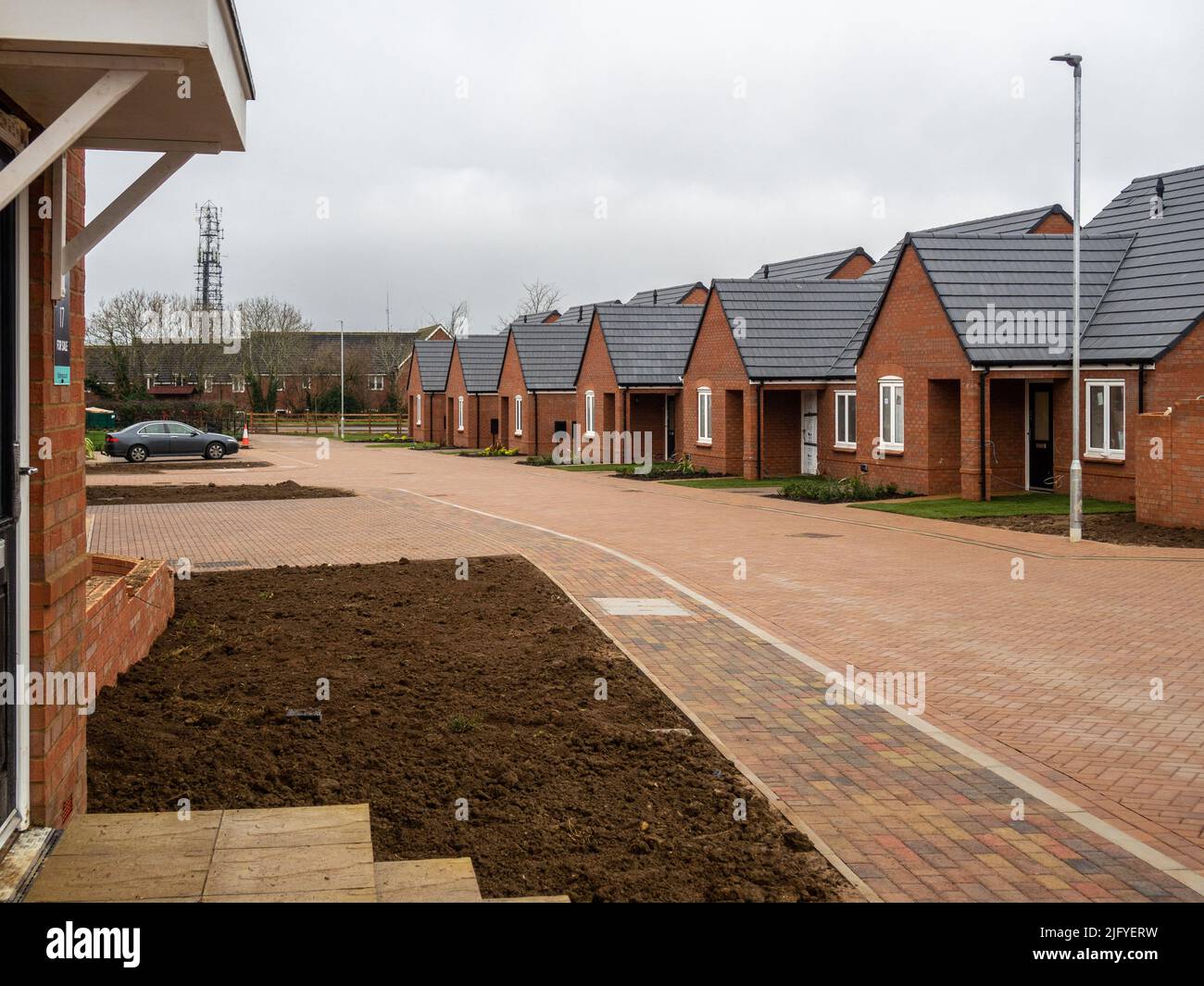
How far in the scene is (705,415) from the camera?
39500 mm

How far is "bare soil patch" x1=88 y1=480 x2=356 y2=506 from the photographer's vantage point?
27359 millimetres

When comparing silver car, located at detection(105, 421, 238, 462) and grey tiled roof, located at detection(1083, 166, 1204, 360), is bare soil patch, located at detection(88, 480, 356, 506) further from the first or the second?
grey tiled roof, located at detection(1083, 166, 1204, 360)

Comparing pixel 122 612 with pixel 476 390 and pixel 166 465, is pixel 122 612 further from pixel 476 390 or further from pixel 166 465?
pixel 476 390

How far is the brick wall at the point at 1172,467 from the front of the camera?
810 inches

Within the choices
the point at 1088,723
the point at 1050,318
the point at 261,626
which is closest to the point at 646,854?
the point at 1088,723

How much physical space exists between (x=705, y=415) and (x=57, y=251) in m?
34.7

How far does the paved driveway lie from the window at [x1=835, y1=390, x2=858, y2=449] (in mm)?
8427

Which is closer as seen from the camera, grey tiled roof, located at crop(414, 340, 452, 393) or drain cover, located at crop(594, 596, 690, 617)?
drain cover, located at crop(594, 596, 690, 617)

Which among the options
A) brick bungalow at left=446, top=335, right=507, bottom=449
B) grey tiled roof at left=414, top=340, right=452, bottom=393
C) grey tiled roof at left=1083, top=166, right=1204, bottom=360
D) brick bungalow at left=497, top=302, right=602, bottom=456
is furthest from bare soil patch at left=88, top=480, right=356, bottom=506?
grey tiled roof at left=414, top=340, right=452, bottom=393

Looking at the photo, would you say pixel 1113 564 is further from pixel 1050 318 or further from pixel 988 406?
pixel 1050 318

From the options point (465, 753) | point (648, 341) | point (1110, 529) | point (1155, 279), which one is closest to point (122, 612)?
point (465, 753)

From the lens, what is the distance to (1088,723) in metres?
8.70

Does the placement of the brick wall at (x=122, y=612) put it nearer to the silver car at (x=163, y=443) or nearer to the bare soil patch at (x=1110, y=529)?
the bare soil patch at (x=1110, y=529)
